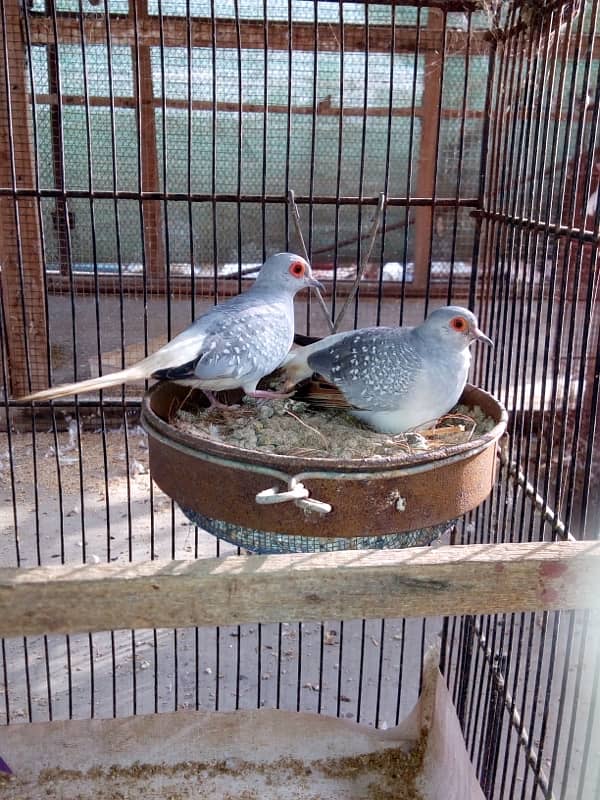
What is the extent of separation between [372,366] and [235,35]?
8.73 ft

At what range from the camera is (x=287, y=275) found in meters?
1.56

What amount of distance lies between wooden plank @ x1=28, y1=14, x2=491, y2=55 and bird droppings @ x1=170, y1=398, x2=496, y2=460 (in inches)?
101

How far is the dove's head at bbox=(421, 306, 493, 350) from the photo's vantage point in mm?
1358

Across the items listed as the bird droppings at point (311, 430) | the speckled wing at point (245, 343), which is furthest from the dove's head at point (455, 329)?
the speckled wing at point (245, 343)

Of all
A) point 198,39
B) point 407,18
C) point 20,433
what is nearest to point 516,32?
point 198,39

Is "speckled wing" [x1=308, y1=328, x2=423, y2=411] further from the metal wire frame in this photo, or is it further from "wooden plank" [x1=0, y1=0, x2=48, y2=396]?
"wooden plank" [x1=0, y1=0, x2=48, y2=396]

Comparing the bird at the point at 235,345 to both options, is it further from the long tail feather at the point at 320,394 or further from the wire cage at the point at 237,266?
the wire cage at the point at 237,266

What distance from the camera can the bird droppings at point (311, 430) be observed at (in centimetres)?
118

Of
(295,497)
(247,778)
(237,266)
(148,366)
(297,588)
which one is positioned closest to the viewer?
(297,588)

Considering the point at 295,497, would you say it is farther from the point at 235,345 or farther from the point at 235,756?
the point at 235,756

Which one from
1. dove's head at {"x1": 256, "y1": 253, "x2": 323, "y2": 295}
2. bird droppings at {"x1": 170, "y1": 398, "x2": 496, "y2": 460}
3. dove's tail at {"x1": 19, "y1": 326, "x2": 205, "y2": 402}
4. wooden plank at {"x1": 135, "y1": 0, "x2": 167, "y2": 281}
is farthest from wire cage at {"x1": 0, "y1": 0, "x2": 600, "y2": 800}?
dove's tail at {"x1": 19, "y1": 326, "x2": 205, "y2": 402}

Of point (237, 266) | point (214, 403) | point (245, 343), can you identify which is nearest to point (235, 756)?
point (214, 403)

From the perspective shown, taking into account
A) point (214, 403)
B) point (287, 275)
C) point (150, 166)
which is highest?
point (150, 166)

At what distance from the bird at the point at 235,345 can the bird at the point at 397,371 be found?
10 centimetres
